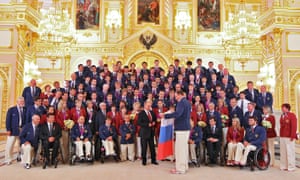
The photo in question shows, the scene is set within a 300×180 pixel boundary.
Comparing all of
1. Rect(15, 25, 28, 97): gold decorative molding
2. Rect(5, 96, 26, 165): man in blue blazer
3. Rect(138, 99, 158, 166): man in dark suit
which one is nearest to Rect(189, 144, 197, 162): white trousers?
Rect(138, 99, 158, 166): man in dark suit

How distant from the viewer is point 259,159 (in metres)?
6.58

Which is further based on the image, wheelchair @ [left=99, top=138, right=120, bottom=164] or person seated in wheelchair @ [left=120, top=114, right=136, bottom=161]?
person seated in wheelchair @ [left=120, top=114, right=136, bottom=161]

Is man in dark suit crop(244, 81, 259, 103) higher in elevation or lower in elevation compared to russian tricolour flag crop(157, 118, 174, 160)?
higher

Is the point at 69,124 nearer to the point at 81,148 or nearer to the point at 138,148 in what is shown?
the point at 81,148

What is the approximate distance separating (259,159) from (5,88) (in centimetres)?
1096

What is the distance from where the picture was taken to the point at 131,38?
59.3 ft

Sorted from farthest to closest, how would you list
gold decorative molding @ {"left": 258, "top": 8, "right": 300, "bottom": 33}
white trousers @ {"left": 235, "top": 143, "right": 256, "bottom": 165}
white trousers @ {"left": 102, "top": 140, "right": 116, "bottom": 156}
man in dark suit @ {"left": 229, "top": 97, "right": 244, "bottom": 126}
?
1. gold decorative molding @ {"left": 258, "top": 8, "right": 300, "bottom": 33}
2. man in dark suit @ {"left": 229, "top": 97, "right": 244, "bottom": 126}
3. white trousers @ {"left": 102, "top": 140, "right": 116, "bottom": 156}
4. white trousers @ {"left": 235, "top": 143, "right": 256, "bottom": 165}

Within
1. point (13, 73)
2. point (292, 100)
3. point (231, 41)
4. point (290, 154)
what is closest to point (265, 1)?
point (231, 41)

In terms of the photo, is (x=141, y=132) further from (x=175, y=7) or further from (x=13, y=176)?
(x=175, y=7)

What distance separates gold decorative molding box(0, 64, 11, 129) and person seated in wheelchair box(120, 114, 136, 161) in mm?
7595

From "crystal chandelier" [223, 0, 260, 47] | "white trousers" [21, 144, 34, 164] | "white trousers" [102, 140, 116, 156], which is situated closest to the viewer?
"white trousers" [21, 144, 34, 164]

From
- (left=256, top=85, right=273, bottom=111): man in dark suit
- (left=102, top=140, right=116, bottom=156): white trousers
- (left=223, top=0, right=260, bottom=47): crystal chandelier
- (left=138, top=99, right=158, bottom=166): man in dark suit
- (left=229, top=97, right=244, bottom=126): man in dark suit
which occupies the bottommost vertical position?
(left=102, top=140, right=116, bottom=156): white trousers

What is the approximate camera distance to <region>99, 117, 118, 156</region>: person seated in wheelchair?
7074 mm

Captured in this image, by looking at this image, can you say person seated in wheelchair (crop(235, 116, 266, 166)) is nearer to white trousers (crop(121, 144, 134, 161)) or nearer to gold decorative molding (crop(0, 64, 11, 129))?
white trousers (crop(121, 144, 134, 161))
